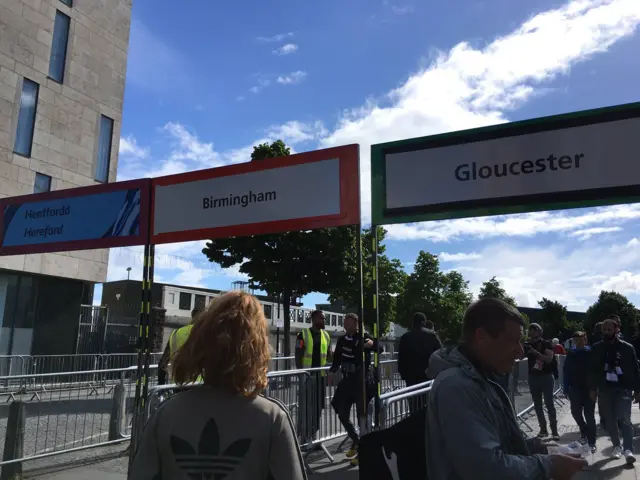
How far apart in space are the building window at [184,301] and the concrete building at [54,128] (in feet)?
55.0

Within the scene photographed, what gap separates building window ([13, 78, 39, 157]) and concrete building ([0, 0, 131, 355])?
0.12ft

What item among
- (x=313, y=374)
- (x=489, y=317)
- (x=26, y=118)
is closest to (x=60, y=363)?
(x=26, y=118)

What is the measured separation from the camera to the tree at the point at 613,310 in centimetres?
5594

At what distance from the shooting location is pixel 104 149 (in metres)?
23.1

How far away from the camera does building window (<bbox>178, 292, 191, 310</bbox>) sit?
39219mm

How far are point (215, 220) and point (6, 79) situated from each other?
1710 cm

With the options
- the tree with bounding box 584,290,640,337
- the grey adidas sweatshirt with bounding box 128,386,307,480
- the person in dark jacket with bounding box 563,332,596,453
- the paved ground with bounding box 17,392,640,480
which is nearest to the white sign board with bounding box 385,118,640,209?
the paved ground with bounding box 17,392,640,480

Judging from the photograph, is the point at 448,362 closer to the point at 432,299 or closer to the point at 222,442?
the point at 222,442

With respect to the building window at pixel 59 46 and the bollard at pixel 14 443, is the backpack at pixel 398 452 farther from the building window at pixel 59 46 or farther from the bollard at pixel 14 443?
the building window at pixel 59 46

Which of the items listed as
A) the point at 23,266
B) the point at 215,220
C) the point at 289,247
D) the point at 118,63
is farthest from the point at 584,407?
the point at 118,63

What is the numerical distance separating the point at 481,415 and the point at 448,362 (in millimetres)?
298

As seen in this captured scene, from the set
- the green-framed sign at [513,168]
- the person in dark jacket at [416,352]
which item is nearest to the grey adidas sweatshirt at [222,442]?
the green-framed sign at [513,168]

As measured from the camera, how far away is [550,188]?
473cm

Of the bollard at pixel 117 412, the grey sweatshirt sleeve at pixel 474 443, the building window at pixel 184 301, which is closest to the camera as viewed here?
the grey sweatshirt sleeve at pixel 474 443
